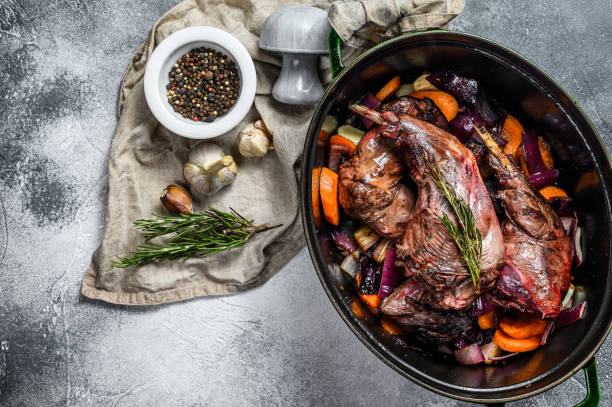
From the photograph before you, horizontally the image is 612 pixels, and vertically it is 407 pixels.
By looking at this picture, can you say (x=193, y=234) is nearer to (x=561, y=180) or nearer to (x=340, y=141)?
(x=340, y=141)

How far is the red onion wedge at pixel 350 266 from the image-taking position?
1967mm

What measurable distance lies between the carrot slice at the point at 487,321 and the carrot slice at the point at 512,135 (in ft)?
2.32

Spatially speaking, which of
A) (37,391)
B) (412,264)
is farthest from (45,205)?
(412,264)

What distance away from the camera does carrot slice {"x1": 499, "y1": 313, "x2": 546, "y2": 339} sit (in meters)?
1.82

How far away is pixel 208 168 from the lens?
7.11 ft

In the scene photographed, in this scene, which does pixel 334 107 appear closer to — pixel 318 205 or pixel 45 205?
pixel 318 205

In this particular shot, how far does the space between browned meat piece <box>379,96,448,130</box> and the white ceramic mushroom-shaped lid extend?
422 mm

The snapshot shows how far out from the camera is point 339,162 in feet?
6.38

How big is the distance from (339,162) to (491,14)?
109cm

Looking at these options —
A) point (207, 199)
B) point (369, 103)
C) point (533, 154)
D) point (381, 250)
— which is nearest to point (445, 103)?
point (369, 103)

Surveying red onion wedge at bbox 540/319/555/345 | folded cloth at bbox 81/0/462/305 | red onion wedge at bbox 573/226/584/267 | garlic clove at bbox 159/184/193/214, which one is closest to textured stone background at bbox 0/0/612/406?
folded cloth at bbox 81/0/462/305

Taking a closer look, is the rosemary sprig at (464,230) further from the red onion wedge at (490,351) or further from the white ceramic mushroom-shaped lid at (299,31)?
the white ceramic mushroom-shaped lid at (299,31)

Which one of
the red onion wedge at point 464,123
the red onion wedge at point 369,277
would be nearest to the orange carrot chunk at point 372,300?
the red onion wedge at point 369,277

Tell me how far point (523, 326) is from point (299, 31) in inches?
62.4
